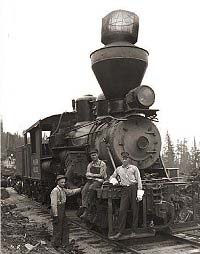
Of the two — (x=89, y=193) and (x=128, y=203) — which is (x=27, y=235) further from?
(x=128, y=203)

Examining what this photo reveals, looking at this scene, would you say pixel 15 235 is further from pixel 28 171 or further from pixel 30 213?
pixel 28 171

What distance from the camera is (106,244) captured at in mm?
6609

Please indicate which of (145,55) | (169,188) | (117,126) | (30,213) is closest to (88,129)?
(117,126)

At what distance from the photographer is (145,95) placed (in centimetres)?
743

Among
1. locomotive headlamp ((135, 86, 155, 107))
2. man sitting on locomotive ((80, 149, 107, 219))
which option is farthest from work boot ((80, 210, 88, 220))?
locomotive headlamp ((135, 86, 155, 107))

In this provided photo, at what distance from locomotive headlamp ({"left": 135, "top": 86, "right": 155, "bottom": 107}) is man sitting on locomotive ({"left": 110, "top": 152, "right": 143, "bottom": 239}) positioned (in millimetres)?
1347

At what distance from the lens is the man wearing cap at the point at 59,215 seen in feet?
20.1

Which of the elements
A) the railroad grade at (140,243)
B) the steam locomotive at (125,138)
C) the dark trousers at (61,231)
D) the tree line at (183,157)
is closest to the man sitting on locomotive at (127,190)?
the steam locomotive at (125,138)

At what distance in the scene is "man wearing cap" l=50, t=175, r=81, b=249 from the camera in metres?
6.12

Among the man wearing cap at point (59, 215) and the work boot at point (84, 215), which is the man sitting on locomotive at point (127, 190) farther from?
the work boot at point (84, 215)

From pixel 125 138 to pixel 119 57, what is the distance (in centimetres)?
187

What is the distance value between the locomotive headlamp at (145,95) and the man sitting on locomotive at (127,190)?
135 centimetres

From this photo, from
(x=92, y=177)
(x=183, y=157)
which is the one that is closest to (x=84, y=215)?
(x=92, y=177)

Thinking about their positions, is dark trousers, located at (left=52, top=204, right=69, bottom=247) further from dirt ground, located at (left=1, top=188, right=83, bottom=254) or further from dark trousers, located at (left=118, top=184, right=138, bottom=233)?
dark trousers, located at (left=118, top=184, right=138, bottom=233)
